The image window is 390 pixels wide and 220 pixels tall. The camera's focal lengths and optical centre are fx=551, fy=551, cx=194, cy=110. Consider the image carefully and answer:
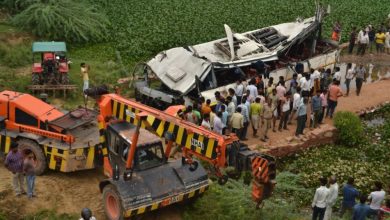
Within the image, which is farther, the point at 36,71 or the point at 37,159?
the point at 36,71

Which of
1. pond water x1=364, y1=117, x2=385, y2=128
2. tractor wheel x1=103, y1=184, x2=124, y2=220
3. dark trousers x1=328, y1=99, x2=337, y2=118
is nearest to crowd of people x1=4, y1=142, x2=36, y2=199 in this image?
tractor wheel x1=103, y1=184, x2=124, y2=220

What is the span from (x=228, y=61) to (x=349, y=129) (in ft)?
15.3

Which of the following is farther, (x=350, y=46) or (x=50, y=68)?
(x=350, y=46)

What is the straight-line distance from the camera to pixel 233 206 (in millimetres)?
10969

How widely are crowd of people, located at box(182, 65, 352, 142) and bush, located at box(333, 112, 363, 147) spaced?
2.09ft

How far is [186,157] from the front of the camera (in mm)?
11031

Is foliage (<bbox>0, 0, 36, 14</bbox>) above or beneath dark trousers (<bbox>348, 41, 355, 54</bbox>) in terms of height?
above

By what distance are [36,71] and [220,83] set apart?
19.6ft

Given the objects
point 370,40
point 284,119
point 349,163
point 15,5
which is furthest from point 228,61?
point 15,5

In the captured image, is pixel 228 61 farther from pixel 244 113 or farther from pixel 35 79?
pixel 35 79

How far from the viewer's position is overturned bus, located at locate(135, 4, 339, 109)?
1699 centimetres

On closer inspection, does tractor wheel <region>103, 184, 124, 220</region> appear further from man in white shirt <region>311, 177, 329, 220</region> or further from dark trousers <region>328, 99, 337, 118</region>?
dark trousers <region>328, 99, 337, 118</region>

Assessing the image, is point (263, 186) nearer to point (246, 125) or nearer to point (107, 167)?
point (107, 167)

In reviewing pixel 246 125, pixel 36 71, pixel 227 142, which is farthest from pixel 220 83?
pixel 227 142
